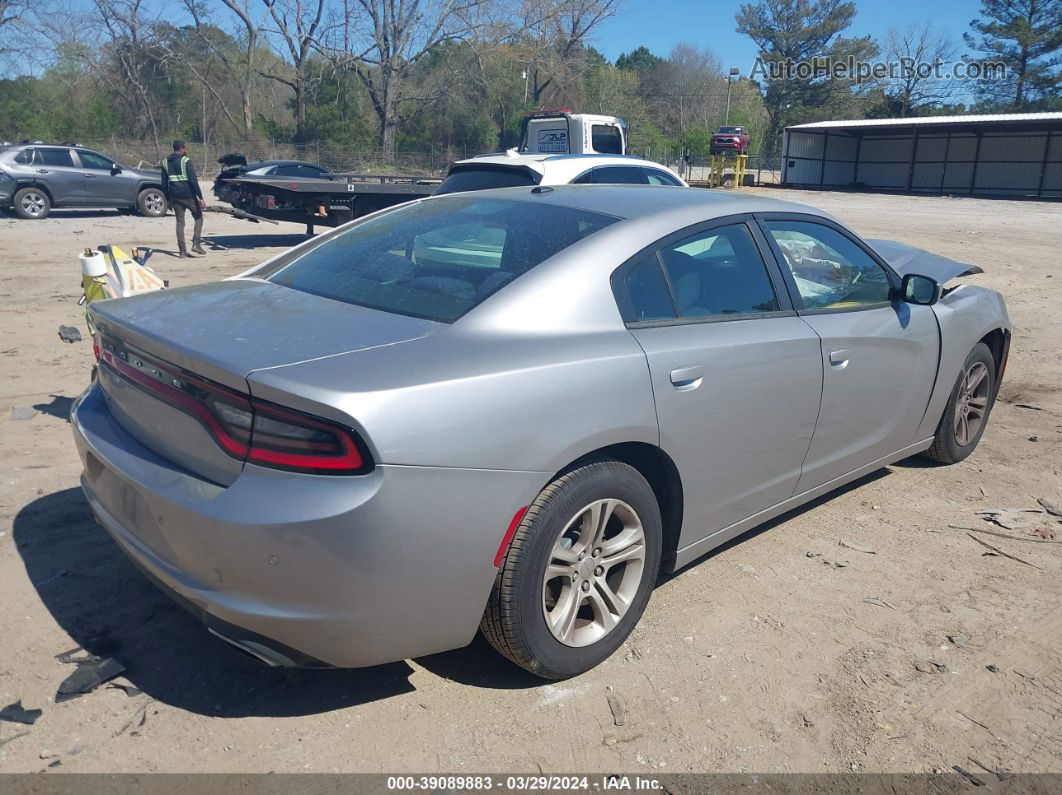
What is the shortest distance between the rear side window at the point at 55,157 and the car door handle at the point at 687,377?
20121 millimetres

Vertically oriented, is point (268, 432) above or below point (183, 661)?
above

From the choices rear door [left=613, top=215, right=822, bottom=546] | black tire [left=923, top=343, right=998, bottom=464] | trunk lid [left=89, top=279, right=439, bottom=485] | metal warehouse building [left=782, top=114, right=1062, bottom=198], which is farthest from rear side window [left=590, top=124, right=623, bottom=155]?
metal warehouse building [left=782, top=114, right=1062, bottom=198]

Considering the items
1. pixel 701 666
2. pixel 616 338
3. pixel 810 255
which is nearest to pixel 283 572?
pixel 616 338

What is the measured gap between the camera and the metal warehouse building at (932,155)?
40344mm

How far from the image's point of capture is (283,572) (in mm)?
2348

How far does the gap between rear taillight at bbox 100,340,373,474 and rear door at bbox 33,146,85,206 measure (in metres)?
19.6

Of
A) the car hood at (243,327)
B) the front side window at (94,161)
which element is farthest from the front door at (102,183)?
the car hood at (243,327)

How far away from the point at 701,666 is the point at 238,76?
198 feet

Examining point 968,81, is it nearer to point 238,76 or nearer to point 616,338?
point 238,76

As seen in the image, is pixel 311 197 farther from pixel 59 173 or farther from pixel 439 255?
pixel 439 255

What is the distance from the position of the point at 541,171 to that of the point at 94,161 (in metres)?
15.7

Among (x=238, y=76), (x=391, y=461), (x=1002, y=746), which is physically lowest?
(x=1002, y=746)

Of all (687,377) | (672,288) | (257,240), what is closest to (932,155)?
(257,240)

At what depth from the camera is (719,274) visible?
138 inches
